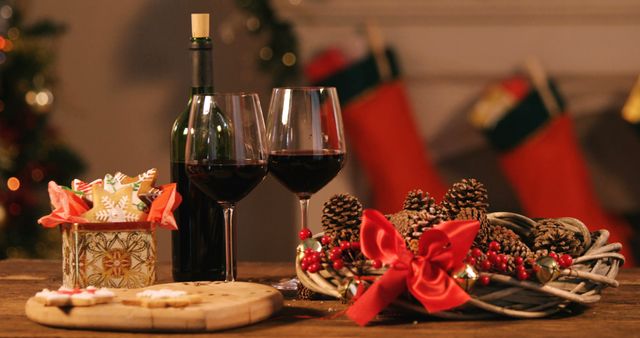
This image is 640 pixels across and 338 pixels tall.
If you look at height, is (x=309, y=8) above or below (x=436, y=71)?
above

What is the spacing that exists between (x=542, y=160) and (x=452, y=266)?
6.51ft

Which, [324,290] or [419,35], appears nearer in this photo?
[324,290]

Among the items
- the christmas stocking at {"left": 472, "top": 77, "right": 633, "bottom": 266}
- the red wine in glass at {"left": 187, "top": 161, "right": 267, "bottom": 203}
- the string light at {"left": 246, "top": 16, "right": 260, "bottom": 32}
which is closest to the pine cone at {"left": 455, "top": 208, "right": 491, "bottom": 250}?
the red wine in glass at {"left": 187, "top": 161, "right": 267, "bottom": 203}

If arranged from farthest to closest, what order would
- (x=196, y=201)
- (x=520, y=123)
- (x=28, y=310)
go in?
(x=520, y=123)
(x=196, y=201)
(x=28, y=310)

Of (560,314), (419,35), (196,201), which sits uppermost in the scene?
(419,35)

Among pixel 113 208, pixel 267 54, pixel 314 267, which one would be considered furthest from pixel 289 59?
pixel 314 267

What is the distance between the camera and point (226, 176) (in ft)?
3.78

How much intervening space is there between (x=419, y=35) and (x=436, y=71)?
0.12m

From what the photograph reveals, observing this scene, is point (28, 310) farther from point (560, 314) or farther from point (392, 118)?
point (392, 118)

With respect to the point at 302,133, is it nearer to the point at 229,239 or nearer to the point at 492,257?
the point at 229,239

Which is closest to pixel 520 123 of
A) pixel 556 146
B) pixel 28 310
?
pixel 556 146

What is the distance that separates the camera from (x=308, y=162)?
1210mm

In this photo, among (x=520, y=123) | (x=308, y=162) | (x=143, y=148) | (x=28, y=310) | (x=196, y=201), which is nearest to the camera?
(x=28, y=310)

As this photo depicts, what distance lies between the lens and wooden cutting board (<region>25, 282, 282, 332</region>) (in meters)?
1.01
